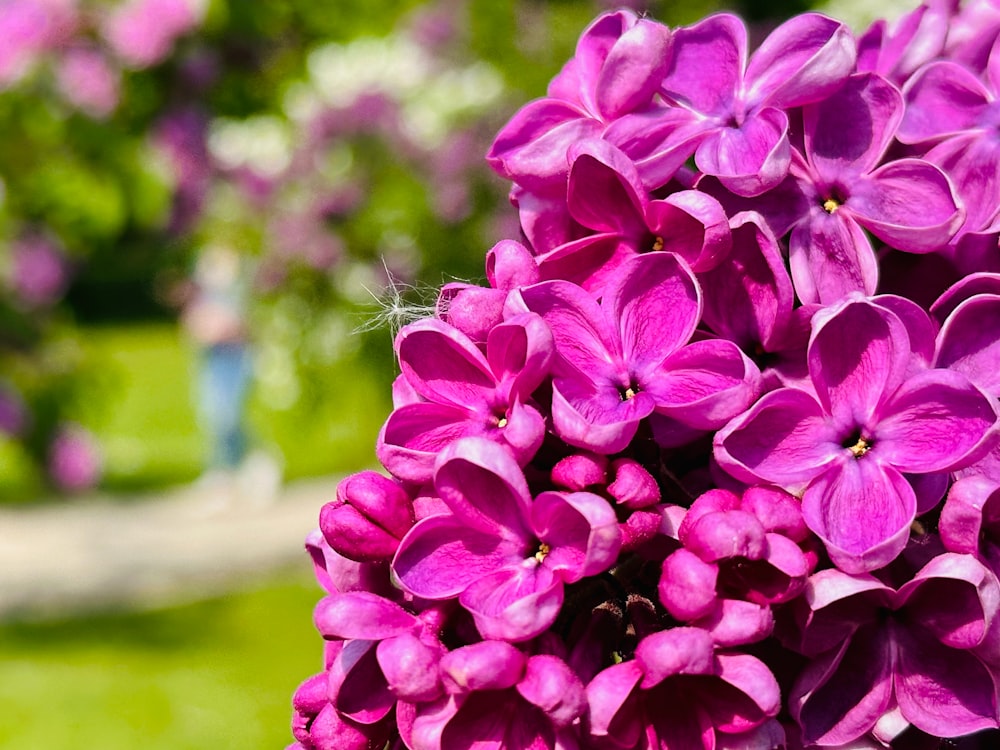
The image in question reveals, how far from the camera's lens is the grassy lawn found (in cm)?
452

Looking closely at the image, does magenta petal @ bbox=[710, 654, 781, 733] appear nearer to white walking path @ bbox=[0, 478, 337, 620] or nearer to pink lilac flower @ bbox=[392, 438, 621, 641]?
pink lilac flower @ bbox=[392, 438, 621, 641]

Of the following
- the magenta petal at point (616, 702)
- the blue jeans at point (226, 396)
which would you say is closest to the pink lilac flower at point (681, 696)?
the magenta petal at point (616, 702)

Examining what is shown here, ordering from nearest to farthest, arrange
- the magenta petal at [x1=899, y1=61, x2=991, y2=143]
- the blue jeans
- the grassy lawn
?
the magenta petal at [x1=899, y1=61, x2=991, y2=143]
the grassy lawn
the blue jeans

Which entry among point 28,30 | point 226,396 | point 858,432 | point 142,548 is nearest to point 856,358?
point 858,432

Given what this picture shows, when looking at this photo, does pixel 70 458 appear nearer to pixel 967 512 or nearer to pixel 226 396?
pixel 226 396

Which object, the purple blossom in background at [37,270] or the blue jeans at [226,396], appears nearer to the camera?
the purple blossom in background at [37,270]

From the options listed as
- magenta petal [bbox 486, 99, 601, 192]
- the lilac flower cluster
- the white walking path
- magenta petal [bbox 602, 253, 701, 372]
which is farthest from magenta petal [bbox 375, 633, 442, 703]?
the white walking path

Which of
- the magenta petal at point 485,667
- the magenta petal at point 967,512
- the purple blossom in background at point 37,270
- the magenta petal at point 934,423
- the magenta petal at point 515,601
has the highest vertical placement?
the magenta petal at point 934,423

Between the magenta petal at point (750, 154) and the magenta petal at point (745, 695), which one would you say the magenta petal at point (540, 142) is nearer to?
the magenta petal at point (750, 154)

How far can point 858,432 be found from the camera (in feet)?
2.47

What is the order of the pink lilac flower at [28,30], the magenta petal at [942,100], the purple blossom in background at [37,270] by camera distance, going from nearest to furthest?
the magenta petal at [942,100]
the pink lilac flower at [28,30]
the purple blossom in background at [37,270]

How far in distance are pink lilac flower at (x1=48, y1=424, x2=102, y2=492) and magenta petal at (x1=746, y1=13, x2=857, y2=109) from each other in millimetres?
5861

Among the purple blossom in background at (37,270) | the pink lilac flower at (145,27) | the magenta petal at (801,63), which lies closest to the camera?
the magenta petal at (801,63)

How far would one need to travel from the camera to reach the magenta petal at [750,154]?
752 mm
